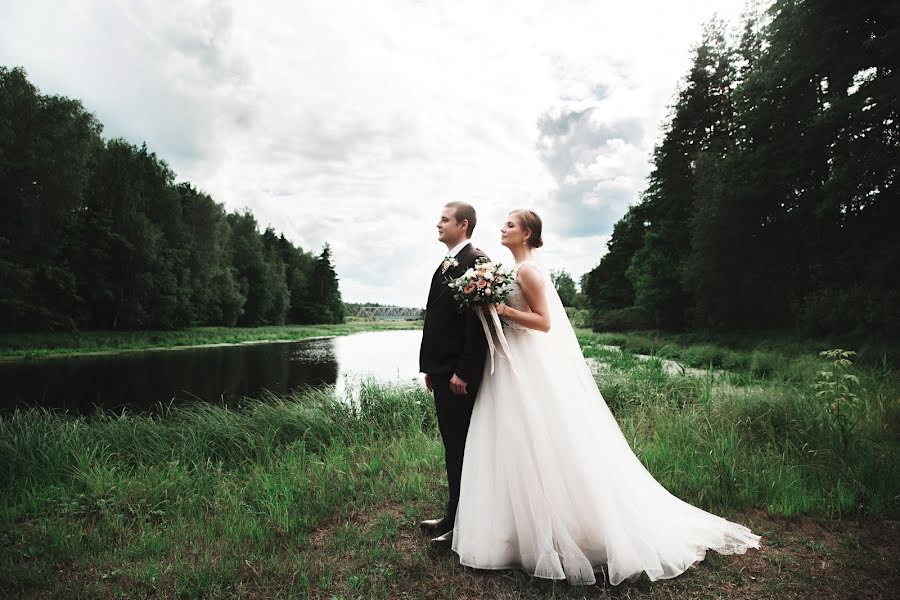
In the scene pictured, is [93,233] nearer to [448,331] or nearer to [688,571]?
[448,331]

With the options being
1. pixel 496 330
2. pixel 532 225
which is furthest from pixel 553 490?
pixel 532 225

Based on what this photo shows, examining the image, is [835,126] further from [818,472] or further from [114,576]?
[114,576]

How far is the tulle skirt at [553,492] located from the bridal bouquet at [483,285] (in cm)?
40

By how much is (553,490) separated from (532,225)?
1.67 metres

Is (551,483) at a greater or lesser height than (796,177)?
lesser

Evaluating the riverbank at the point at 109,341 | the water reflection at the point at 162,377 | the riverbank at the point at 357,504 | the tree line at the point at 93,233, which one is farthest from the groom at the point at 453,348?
the tree line at the point at 93,233

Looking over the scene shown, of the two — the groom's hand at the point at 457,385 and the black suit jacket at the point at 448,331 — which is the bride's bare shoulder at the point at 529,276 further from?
the groom's hand at the point at 457,385

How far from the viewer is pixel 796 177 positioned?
52.5 ft

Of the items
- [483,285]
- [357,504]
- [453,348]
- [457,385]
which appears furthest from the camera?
[357,504]

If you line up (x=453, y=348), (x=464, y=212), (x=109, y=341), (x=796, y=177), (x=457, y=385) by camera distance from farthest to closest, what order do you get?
(x=109, y=341), (x=796, y=177), (x=464, y=212), (x=453, y=348), (x=457, y=385)

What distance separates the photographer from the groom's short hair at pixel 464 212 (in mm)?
3242

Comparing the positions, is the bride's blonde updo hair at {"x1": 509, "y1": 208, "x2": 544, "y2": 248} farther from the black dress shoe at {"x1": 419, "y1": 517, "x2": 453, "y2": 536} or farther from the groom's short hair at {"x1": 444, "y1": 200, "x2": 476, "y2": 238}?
the black dress shoe at {"x1": 419, "y1": 517, "x2": 453, "y2": 536}

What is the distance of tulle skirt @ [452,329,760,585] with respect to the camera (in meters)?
2.73

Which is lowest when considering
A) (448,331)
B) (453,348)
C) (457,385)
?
(457,385)
